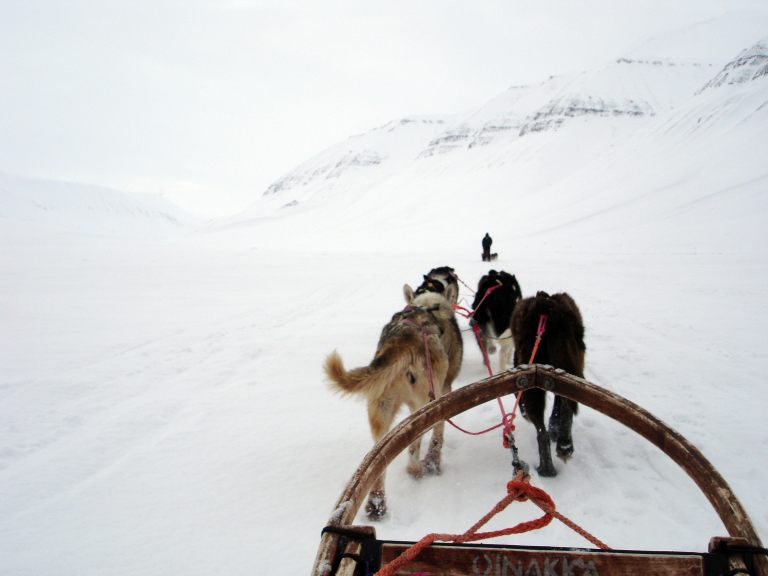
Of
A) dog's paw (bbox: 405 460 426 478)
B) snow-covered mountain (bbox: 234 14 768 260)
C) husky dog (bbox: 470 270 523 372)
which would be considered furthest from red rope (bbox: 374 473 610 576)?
snow-covered mountain (bbox: 234 14 768 260)

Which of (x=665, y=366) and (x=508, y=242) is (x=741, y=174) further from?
(x=665, y=366)

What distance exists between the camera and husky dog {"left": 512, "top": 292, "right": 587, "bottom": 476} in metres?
2.89

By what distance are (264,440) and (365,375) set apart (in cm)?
157

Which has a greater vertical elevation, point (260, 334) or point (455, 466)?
point (260, 334)

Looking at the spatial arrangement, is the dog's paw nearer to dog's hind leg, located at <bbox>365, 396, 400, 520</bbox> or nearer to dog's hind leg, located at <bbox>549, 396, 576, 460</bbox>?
dog's hind leg, located at <bbox>365, 396, 400, 520</bbox>

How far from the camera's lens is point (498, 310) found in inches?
205

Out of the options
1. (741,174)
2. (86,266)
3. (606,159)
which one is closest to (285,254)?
(86,266)

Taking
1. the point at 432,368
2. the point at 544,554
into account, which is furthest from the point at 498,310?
the point at 544,554

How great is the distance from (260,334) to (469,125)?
127525mm

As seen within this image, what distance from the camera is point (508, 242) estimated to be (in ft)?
86.8

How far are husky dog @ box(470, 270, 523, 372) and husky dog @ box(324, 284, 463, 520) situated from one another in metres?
2.08

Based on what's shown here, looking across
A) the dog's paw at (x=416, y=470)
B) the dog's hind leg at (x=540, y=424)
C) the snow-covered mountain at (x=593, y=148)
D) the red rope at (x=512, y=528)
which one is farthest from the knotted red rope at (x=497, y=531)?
the snow-covered mountain at (x=593, y=148)

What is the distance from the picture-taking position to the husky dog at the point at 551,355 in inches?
114

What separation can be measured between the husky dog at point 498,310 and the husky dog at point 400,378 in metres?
2.08
